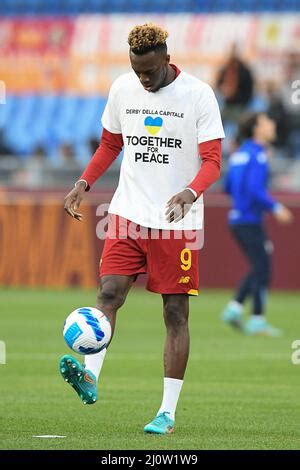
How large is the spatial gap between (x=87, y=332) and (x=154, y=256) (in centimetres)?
77

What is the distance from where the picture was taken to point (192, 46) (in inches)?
990

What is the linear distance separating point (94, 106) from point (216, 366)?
1395 cm

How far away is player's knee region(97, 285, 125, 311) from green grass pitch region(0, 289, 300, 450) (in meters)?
0.78

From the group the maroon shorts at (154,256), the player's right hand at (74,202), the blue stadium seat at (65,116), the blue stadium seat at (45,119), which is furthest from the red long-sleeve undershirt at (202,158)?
the blue stadium seat at (65,116)

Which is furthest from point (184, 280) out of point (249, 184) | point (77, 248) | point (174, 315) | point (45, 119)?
point (45, 119)

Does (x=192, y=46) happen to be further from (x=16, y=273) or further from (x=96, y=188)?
(x=16, y=273)

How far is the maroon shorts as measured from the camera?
8070mm

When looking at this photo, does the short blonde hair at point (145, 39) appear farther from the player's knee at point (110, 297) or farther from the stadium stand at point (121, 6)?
→ the stadium stand at point (121, 6)

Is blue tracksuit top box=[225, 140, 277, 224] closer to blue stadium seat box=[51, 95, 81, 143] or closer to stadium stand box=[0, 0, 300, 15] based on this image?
blue stadium seat box=[51, 95, 81, 143]

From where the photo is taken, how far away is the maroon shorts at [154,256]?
8.07 meters

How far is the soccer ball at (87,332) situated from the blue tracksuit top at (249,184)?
24.9 ft

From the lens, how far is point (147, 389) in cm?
1027

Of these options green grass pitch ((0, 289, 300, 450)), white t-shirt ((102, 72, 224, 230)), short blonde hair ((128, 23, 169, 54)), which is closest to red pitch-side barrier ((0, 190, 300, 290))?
green grass pitch ((0, 289, 300, 450))

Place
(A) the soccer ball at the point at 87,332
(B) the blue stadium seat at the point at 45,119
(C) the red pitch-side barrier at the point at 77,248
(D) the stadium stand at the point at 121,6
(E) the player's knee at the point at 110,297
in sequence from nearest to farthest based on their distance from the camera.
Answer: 1. (A) the soccer ball at the point at 87,332
2. (E) the player's knee at the point at 110,297
3. (C) the red pitch-side barrier at the point at 77,248
4. (B) the blue stadium seat at the point at 45,119
5. (D) the stadium stand at the point at 121,6
